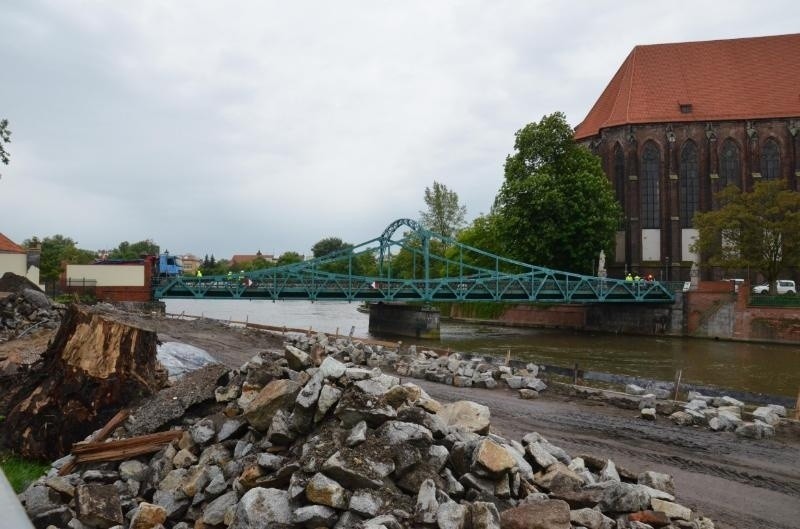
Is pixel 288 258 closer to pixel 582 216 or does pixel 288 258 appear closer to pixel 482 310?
pixel 482 310

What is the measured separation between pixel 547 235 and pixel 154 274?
2447 cm

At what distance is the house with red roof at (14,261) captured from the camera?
37188 millimetres

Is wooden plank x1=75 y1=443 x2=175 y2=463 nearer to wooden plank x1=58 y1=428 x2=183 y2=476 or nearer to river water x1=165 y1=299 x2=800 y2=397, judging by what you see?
wooden plank x1=58 y1=428 x2=183 y2=476

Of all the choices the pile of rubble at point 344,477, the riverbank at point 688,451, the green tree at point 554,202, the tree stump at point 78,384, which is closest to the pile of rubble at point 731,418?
the riverbank at point 688,451

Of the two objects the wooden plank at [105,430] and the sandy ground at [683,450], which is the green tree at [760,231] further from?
the wooden plank at [105,430]

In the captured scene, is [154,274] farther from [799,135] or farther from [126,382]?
[799,135]

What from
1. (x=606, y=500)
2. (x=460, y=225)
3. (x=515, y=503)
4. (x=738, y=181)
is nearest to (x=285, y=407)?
(x=515, y=503)

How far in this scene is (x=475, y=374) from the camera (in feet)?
56.7

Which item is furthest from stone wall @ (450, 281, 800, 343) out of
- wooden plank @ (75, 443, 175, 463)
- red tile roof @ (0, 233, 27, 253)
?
wooden plank @ (75, 443, 175, 463)

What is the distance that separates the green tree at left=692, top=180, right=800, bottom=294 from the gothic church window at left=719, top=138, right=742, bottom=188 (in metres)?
13.2

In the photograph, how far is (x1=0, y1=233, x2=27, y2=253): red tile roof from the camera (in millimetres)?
37562

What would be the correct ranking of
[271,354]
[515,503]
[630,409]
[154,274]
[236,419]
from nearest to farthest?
[515,503] → [236,419] → [271,354] → [630,409] → [154,274]

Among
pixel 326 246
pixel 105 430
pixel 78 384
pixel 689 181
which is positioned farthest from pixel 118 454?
pixel 326 246

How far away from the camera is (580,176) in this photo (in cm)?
4050
